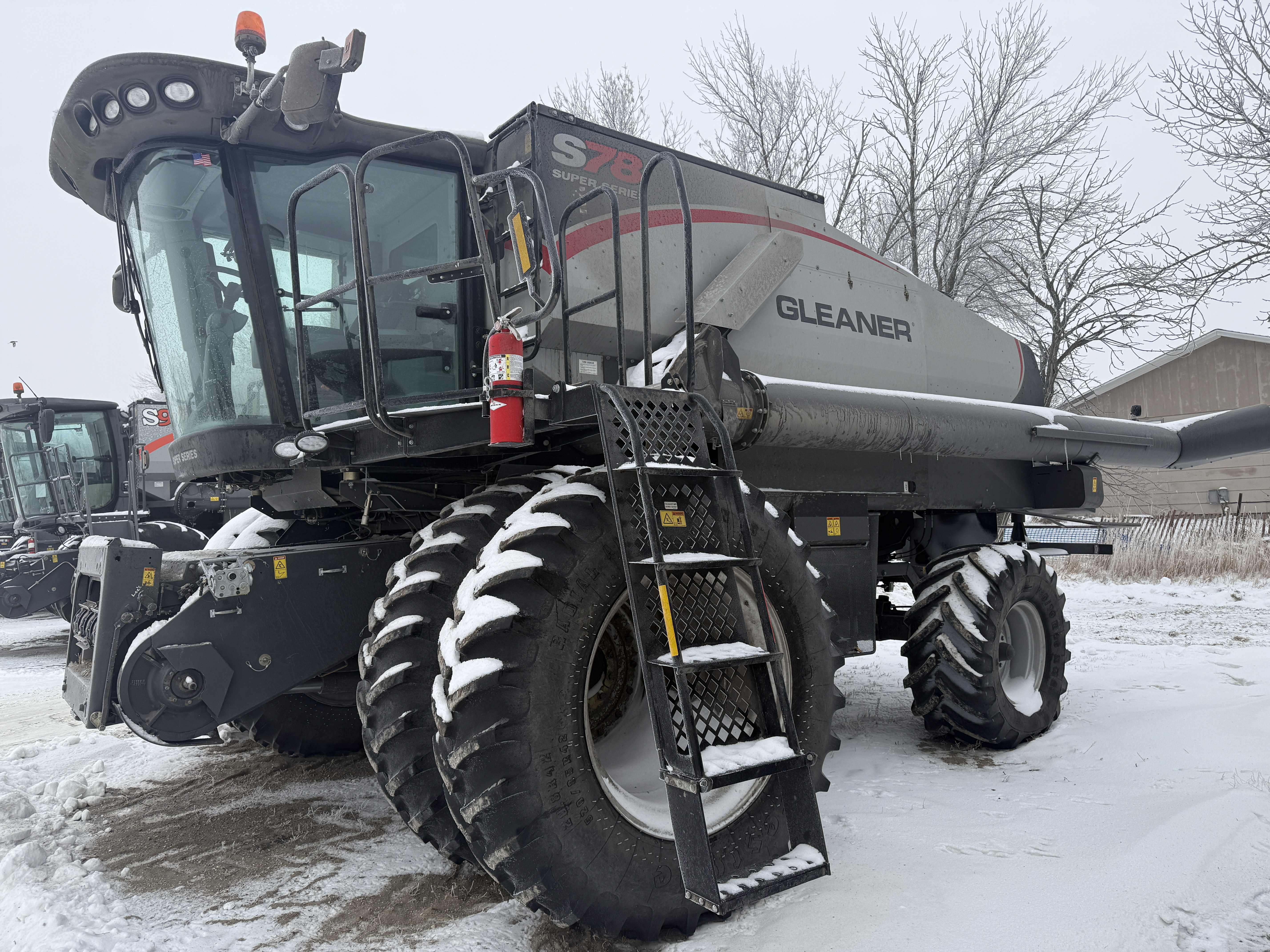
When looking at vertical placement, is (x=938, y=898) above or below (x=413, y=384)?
below

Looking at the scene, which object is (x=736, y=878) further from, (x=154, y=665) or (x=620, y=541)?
(x=154, y=665)

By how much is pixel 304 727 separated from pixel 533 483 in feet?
7.56

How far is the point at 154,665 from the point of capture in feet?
10.6

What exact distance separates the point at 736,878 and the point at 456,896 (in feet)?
3.57

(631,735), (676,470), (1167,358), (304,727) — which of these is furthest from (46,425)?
(1167,358)

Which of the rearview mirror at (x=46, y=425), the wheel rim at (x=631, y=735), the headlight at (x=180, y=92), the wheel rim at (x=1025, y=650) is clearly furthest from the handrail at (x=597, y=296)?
the rearview mirror at (x=46, y=425)

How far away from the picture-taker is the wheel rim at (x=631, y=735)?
2896mm

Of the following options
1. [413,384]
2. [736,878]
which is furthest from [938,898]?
[413,384]

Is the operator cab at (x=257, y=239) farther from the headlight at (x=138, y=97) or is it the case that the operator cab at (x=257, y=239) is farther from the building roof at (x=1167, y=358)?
the building roof at (x=1167, y=358)

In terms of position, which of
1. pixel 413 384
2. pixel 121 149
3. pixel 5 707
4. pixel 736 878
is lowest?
pixel 5 707

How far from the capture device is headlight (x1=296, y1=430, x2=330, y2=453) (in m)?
3.49

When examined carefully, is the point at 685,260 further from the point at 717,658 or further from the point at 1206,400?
the point at 1206,400

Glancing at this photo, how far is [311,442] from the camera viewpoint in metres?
3.49

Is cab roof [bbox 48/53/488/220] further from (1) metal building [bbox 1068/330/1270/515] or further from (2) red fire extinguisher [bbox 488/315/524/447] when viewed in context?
(1) metal building [bbox 1068/330/1270/515]
